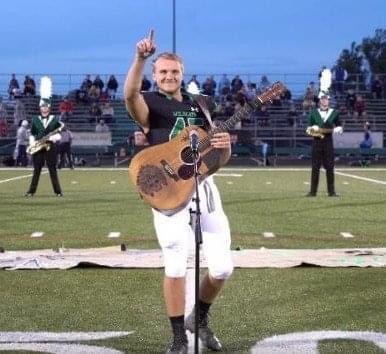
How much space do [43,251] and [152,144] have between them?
4825mm

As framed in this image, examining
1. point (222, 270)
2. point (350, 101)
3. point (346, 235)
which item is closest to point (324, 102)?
point (346, 235)

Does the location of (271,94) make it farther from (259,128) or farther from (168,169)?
(259,128)

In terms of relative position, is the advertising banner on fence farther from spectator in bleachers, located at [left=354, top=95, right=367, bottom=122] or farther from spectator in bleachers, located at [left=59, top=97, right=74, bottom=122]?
spectator in bleachers, located at [left=354, top=95, right=367, bottom=122]

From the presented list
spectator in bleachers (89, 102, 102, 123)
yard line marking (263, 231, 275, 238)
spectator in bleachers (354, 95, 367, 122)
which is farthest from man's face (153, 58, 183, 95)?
spectator in bleachers (354, 95, 367, 122)

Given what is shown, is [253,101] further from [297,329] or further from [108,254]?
[108,254]

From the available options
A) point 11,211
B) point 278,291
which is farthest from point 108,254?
point 11,211

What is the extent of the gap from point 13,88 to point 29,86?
744mm

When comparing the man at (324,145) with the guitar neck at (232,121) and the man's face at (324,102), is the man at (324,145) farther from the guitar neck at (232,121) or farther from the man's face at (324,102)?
the guitar neck at (232,121)

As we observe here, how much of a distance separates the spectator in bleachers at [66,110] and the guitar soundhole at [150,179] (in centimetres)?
3770

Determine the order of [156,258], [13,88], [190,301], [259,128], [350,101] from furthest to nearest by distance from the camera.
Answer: [350,101] < [13,88] < [259,128] < [156,258] < [190,301]

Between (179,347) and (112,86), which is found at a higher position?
(112,86)

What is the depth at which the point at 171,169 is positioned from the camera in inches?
222

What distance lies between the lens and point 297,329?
6441mm

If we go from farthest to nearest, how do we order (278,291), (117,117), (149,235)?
(117,117) < (149,235) < (278,291)
